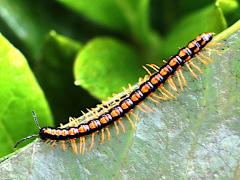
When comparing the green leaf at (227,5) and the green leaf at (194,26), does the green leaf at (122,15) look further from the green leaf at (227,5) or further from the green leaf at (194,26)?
the green leaf at (227,5)

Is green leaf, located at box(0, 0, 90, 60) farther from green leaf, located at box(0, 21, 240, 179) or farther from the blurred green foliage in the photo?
green leaf, located at box(0, 21, 240, 179)

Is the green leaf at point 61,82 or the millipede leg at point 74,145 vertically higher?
the green leaf at point 61,82

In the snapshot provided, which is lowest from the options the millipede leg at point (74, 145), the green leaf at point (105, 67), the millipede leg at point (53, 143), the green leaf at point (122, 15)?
the millipede leg at point (74, 145)

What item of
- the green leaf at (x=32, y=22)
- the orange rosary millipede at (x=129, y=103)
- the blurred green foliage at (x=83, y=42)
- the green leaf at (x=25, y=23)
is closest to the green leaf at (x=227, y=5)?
the blurred green foliage at (x=83, y=42)

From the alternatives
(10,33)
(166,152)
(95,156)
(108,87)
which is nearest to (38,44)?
(10,33)

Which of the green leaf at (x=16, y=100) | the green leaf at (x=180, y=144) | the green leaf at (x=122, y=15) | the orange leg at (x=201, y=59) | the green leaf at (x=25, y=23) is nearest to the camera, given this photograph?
the green leaf at (x=180, y=144)

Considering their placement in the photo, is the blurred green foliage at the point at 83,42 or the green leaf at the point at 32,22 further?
the green leaf at the point at 32,22

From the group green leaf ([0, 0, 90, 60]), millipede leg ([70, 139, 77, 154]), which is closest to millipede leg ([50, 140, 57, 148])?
millipede leg ([70, 139, 77, 154])
